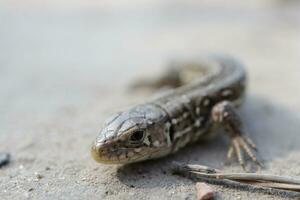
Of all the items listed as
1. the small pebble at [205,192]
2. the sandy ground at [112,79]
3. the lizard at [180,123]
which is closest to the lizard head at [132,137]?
the lizard at [180,123]

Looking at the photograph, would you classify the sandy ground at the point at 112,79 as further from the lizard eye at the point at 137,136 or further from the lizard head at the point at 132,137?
the lizard eye at the point at 137,136

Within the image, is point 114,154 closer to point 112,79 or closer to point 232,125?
point 232,125

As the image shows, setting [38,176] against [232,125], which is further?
[232,125]

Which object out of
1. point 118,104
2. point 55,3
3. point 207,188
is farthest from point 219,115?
point 55,3

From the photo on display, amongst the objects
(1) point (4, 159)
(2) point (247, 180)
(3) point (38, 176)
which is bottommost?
(2) point (247, 180)

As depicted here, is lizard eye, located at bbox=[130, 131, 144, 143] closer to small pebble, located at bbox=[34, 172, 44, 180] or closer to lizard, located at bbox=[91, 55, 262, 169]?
lizard, located at bbox=[91, 55, 262, 169]

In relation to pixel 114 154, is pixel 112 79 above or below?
above

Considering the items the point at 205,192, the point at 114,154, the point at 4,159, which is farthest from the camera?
the point at 4,159

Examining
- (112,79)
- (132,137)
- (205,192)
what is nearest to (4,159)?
(132,137)
